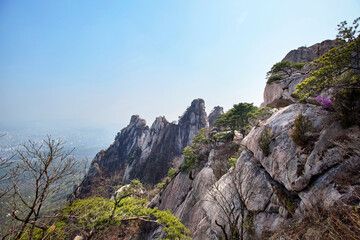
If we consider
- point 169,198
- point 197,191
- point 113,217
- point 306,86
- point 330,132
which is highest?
point 306,86

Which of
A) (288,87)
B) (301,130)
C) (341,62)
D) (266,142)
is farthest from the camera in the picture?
(288,87)

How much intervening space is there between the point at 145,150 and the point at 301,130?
175 feet

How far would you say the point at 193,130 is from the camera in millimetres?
57688

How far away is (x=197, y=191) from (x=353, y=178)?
42.4 ft

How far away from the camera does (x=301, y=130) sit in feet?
23.9

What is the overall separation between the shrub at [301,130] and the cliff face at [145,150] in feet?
140

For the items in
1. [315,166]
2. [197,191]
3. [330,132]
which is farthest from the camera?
[197,191]

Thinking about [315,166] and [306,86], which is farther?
[306,86]

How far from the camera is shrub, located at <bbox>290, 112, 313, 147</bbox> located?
23.1ft

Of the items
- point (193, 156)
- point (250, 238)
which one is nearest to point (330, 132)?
point (250, 238)

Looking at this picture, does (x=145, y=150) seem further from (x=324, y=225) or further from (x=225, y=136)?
(x=324, y=225)

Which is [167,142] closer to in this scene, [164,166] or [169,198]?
[164,166]

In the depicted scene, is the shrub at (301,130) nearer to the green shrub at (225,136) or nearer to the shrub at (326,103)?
the shrub at (326,103)

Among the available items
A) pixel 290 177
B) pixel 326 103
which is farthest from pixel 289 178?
pixel 326 103
